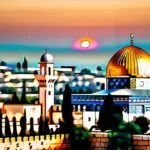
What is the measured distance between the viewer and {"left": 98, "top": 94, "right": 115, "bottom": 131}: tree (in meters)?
2.86

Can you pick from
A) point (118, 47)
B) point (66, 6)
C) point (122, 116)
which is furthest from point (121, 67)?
point (66, 6)

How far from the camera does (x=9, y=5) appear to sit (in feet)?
9.29

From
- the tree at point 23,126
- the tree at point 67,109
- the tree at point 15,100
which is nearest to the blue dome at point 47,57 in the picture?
the tree at point 67,109

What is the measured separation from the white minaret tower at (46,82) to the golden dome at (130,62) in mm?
414

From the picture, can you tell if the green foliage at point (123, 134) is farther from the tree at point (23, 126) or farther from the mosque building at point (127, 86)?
the tree at point (23, 126)

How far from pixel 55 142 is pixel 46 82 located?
0.45 m

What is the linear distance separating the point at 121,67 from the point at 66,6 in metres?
0.59

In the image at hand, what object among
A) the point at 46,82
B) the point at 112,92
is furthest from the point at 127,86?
the point at 46,82

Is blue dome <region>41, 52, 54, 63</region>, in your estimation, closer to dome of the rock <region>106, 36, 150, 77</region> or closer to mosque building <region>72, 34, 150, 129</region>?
mosque building <region>72, 34, 150, 129</region>

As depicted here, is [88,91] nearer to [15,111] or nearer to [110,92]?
[110,92]

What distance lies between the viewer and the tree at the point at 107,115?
9.37 feet

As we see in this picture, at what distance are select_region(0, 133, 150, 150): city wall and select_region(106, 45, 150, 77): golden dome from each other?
0.46 metres

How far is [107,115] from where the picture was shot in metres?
2.87

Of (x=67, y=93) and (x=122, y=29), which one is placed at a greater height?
(x=122, y=29)
